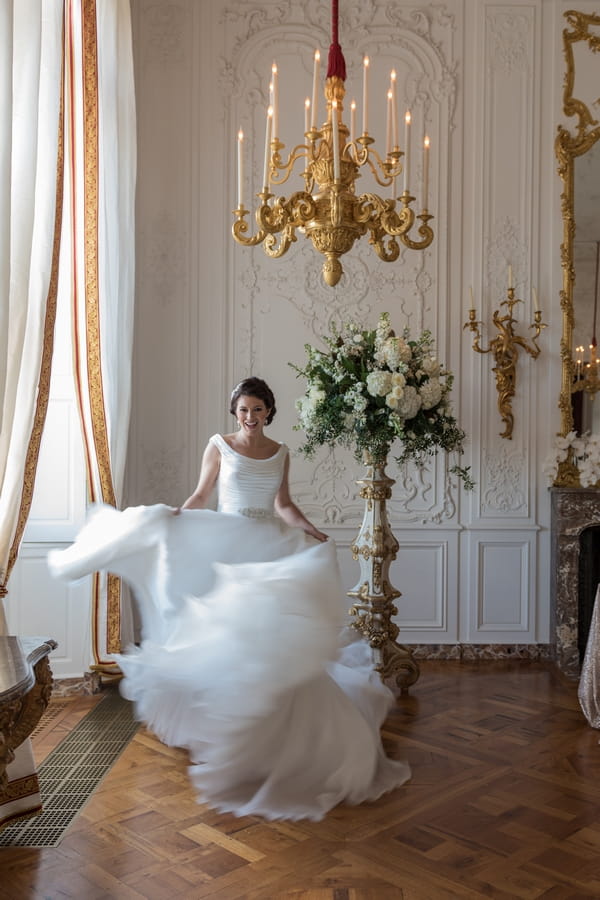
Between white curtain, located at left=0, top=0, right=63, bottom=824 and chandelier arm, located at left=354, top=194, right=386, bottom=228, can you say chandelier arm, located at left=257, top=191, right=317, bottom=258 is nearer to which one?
chandelier arm, located at left=354, top=194, right=386, bottom=228

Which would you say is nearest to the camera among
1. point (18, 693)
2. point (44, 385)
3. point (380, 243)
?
point (18, 693)

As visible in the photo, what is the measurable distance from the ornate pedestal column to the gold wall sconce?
1.57m

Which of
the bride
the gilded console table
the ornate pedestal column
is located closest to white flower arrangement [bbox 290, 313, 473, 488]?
the ornate pedestal column

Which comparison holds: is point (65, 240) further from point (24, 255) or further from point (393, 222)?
point (393, 222)

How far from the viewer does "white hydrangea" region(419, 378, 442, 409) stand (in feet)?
15.5

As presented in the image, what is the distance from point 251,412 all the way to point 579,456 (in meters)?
2.76

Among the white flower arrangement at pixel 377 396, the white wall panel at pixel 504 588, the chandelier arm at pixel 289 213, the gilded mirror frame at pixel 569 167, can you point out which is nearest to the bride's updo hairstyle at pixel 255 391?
the white flower arrangement at pixel 377 396

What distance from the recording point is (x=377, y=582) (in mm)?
5008

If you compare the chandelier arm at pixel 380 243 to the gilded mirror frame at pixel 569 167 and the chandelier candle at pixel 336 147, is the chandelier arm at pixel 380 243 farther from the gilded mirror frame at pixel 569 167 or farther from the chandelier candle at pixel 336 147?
the gilded mirror frame at pixel 569 167

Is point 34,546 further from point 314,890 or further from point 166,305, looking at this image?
point 314,890

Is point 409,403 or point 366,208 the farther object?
point 409,403

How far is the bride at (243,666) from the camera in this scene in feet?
11.0

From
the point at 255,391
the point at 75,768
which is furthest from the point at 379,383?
the point at 75,768

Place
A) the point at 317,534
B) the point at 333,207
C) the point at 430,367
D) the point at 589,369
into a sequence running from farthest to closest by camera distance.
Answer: the point at 589,369 → the point at 430,367 → the point at 317,534 → the point at 333,207
